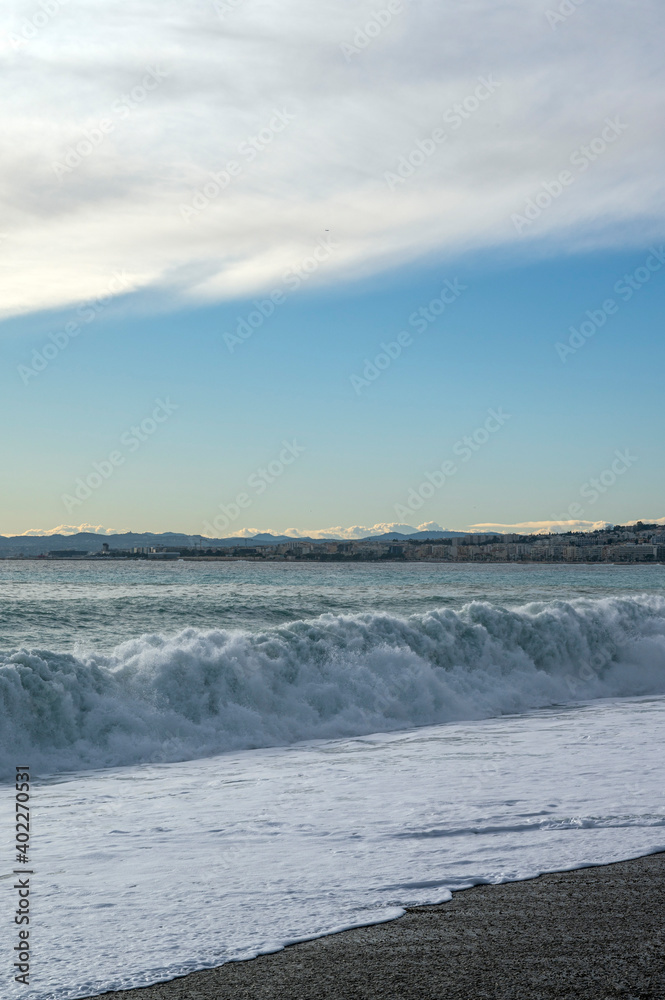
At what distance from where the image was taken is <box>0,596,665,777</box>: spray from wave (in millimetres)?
11477

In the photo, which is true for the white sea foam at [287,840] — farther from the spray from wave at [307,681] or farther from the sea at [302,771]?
the spray from wave at [307,681]

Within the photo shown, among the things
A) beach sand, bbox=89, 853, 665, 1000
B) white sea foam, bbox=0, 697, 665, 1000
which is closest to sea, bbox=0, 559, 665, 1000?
white sea foam, bbox=0, 697, 665, 1000

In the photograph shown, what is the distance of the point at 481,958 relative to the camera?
12.6 feet

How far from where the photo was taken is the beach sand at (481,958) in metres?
3.54

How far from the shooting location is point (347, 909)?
470cm

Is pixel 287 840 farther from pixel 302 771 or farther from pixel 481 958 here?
pixel 302 771

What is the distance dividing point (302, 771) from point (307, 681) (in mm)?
4860

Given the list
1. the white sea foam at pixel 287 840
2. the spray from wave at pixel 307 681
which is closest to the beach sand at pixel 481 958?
the white sea foam at pixel 287 840

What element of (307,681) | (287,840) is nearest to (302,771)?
(287,840)

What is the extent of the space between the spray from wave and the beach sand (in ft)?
24.2

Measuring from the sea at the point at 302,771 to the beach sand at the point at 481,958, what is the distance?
0.84 ft

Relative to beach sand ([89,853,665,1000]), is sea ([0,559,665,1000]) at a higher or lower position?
lower

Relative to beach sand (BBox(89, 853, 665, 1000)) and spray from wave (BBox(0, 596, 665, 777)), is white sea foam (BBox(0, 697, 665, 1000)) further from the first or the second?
spray from wave (BBox(0, 596, 665, 777))

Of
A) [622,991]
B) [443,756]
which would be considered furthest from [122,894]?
[443,756]
